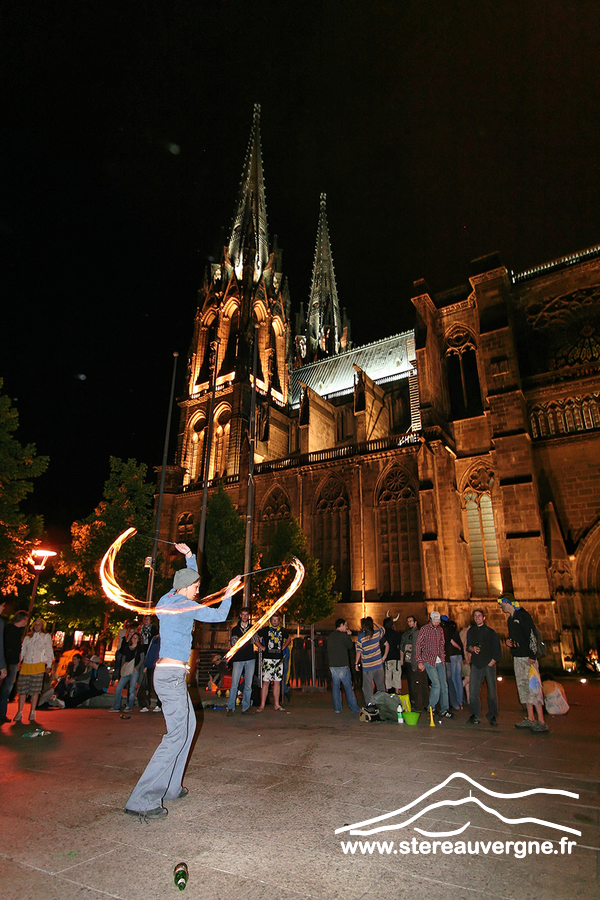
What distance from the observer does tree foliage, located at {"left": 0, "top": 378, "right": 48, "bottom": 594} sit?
1820 centimetres

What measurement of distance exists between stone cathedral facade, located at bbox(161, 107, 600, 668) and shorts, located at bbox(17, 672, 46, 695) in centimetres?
1202

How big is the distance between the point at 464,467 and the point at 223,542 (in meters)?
12.1

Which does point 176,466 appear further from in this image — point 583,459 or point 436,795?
point 436,795

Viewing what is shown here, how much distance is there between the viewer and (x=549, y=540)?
60.1ft

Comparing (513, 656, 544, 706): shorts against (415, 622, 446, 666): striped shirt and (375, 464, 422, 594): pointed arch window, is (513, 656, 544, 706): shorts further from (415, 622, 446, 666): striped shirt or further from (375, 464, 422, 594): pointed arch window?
(375, 464, 422, 594): pointed arch window

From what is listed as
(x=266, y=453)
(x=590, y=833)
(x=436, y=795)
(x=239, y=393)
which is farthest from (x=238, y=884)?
(x=239, y=393)

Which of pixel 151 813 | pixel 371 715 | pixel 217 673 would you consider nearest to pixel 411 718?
pixel 371 715

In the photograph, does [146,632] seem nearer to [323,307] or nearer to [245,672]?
[245,672]

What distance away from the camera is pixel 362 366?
3834cm

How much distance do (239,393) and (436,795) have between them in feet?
107

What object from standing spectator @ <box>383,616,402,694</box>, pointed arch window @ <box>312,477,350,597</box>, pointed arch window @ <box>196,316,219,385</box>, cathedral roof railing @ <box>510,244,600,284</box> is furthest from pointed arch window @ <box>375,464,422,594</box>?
pointed arch window @ <box>196,316,219,385</box>

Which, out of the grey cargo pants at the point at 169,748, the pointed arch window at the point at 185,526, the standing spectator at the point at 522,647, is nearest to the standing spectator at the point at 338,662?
the standing spectator at the point at 522,647

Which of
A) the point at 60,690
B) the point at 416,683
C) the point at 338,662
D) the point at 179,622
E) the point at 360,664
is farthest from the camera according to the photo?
the point at 60,690

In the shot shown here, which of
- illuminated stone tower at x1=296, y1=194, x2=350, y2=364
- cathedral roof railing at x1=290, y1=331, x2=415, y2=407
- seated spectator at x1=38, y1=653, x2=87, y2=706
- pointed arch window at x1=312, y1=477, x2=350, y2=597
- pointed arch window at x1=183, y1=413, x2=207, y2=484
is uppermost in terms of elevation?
A: illuminated stone tower at x1=296, y1=194, x2=350, y2=364
